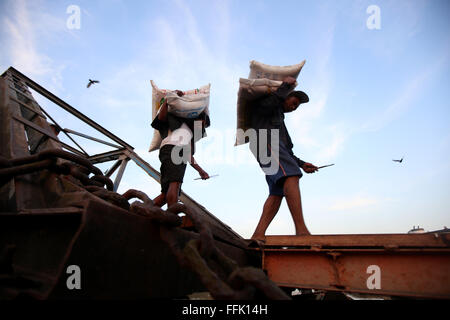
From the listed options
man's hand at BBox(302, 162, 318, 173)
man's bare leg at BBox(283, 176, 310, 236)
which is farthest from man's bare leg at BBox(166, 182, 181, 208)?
man's hand at BBox(302, 162, 318, 173)

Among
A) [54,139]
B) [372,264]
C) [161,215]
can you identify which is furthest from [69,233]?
[372,264]

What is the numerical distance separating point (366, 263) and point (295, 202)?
3.39ft

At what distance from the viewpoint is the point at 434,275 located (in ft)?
4.76

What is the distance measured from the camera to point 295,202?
2.62 m

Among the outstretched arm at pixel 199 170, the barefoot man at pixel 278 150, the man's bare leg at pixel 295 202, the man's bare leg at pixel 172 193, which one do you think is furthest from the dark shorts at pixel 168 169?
the man's bare leg at pixel 295 202

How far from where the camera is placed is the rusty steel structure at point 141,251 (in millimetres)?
825

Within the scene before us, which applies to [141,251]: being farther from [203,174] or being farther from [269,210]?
[203,174]

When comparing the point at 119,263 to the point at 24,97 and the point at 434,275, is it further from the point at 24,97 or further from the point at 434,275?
the point at 24,97

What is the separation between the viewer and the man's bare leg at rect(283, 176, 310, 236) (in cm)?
252

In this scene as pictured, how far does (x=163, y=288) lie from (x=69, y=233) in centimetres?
53

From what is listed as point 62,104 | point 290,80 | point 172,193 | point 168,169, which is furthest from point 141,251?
point 62,104

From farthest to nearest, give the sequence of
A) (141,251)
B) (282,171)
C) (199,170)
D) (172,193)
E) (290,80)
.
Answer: (199,170) < (290,80) < (172,193) < (282,171) < (141,251)

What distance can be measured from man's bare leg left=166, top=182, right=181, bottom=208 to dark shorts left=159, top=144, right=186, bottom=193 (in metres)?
0.05

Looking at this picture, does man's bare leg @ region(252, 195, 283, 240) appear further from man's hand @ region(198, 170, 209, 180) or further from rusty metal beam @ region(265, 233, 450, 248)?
man's hand @ region(198, 170, 209, 180)
